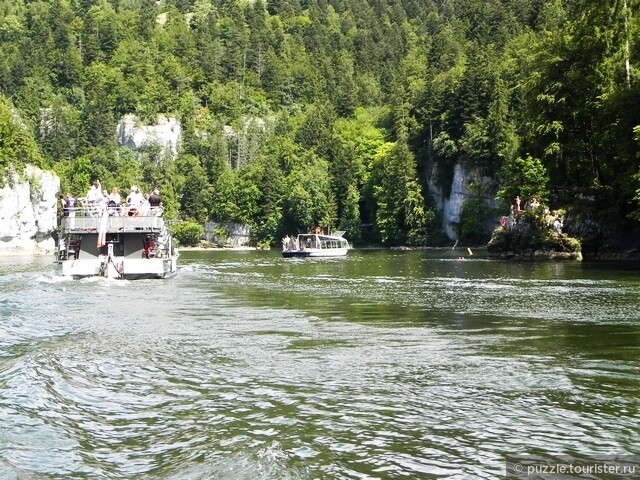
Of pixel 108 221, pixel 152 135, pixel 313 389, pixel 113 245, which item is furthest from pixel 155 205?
pixel 152 135

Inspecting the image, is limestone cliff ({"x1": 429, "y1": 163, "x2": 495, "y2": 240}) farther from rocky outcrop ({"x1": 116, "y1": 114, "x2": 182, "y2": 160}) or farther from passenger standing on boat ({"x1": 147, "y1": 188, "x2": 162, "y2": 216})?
rocky outcrop ({"x1": 116, "y1": 114, "x2": 182, "y2": 160})

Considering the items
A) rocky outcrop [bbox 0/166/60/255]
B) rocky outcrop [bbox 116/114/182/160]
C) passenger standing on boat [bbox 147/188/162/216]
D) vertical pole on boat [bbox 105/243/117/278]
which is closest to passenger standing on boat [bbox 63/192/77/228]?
vertical pole on boat [bbox 105/243/117/278]

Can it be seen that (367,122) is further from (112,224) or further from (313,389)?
(313,389)

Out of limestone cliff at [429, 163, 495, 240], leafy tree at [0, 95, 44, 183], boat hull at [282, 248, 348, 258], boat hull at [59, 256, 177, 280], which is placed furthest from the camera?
leafy tree at [0, 95, 44, 183]

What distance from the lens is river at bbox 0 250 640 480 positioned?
8.80 metres

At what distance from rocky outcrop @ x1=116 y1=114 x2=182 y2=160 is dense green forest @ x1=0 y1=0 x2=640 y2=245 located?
2.31 m

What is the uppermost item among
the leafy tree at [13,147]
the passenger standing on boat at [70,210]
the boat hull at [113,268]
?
the leafy tree at [13,147]

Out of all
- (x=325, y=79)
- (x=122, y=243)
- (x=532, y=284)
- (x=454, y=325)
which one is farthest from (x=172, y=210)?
(x=454, y=325)

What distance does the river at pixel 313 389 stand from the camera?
8.80 meters

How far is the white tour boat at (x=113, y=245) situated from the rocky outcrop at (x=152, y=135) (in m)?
129

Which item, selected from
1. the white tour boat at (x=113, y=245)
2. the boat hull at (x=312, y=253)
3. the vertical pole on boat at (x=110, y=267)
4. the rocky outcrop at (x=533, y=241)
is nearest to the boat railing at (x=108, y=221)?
the white tour boat at (x=113, y=245)

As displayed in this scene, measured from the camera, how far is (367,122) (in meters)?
155

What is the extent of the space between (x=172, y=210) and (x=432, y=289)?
118m

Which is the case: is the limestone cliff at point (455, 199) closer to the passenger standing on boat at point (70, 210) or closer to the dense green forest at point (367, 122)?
the dense green forest at point (367, 122)
